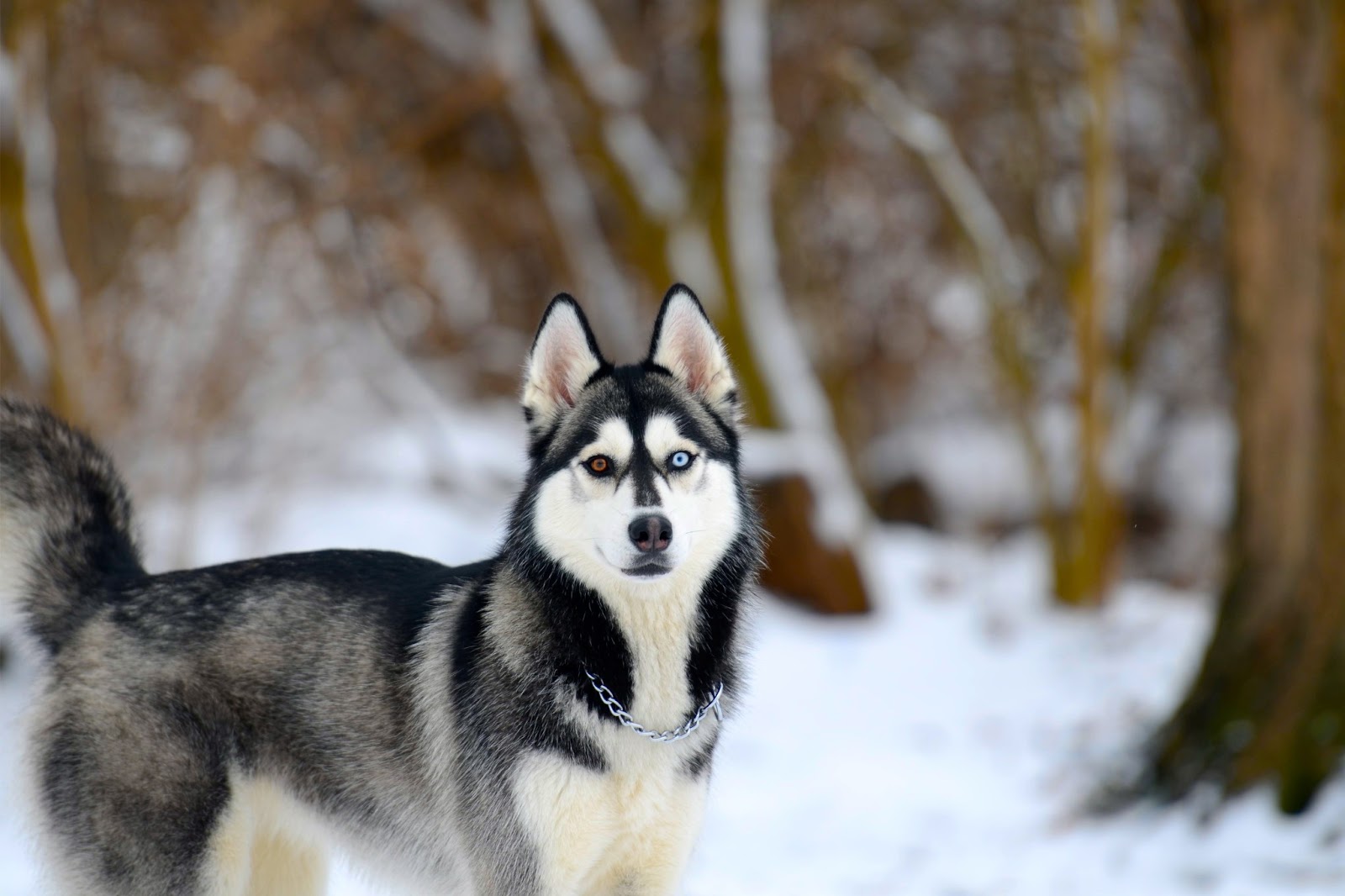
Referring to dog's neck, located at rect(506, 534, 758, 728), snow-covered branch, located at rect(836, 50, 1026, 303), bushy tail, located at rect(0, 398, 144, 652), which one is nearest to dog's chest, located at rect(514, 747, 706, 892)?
dog's neck, located at rect(506, 534, 758, 728)

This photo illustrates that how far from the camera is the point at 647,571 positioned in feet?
11.2

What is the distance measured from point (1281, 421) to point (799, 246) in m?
9.34

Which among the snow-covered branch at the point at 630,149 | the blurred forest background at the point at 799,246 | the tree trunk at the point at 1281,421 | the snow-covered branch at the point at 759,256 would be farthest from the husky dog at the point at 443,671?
the snow-covered branch at the point at 630,149

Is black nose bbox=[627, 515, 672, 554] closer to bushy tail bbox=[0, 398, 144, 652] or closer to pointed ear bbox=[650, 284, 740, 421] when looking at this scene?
pointed ear bbox=[650, 284, 740, 421]

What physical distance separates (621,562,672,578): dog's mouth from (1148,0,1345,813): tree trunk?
3.34 meters

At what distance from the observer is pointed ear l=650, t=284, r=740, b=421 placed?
12.3 feet

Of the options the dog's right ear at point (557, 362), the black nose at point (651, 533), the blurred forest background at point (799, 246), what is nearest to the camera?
the black nose at point (651, 533)

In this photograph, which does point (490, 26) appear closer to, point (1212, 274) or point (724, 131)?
point (724, 131)

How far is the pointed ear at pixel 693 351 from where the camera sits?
3.75 meters

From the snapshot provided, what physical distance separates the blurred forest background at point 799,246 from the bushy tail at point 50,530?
13.0 feet

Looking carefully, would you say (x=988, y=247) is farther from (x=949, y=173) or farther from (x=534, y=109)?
(x=534, y=109)

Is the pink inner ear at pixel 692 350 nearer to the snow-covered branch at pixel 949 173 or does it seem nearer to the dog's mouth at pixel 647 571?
the dog's mouth at pixel 647 571

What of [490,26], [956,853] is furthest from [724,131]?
[956,853]

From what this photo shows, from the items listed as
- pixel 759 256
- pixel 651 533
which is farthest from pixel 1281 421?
pixel 759 256
